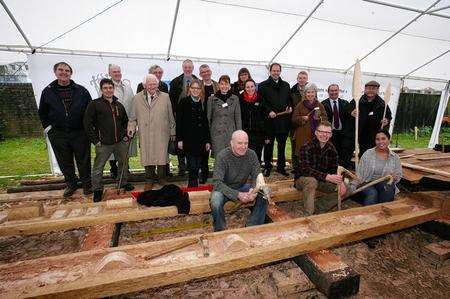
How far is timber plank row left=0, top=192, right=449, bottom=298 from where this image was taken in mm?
1938

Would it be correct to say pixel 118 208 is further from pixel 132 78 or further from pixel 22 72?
pixel 22 72

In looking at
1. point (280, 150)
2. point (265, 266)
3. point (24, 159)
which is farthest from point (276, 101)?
point (24, 159)

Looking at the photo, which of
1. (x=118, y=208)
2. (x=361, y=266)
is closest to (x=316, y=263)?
(x=361, y=266)

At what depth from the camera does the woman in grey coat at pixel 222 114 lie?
Result: 4.57 metres

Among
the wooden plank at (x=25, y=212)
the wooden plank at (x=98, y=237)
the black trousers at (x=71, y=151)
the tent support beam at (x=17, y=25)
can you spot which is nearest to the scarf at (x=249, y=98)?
the black trousers at (x=71, y=151)

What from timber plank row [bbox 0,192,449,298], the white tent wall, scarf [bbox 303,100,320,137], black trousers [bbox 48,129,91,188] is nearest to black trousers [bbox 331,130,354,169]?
scarf [bbox 303,100,320,137]

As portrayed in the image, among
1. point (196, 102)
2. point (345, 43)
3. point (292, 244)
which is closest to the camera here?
point (292, 244)

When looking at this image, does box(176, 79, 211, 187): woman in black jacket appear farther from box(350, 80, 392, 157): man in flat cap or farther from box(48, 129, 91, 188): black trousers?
box(350, 80, 392, 157): man in flat cap

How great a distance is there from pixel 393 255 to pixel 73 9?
599 centimetres

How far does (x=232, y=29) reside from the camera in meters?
5.61

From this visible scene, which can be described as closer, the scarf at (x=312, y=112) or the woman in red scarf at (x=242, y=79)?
the scarf at (x=312, y=112)

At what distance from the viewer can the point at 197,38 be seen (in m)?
5.60

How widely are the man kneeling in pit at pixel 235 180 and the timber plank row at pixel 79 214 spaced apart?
0.94 ft

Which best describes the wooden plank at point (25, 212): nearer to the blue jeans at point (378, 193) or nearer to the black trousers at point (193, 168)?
the black trousers at point (193, 168)
